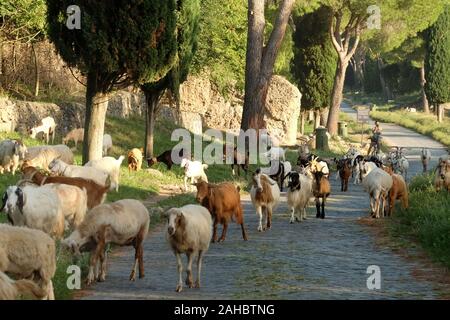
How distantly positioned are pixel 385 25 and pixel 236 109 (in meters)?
12.1

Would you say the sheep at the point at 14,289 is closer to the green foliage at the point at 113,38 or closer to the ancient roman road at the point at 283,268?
the ancient roman road at the point at 283,268

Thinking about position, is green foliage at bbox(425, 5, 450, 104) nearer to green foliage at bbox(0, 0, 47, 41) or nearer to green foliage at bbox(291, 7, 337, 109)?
green foliage at bbox(291, 7, 337, 109)

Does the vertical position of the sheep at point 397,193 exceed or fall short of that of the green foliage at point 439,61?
it falls short

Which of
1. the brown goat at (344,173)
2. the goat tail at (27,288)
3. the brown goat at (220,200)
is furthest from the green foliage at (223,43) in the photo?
the goat tail at (27,288)

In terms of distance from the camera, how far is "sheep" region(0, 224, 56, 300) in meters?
10.9

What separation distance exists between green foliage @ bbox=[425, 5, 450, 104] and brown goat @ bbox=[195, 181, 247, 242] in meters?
63.5

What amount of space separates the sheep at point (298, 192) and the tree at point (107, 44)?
21.2ft

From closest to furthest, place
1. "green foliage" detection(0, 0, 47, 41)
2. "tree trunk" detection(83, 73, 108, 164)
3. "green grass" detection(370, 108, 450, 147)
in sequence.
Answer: "tree trunk" detection(83, 73, 108, 164) → "green foliage" detection(0, 0, 47, 41) → "green grass" detection(370, 108, 450, 147)

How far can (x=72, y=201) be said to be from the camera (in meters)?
16.2

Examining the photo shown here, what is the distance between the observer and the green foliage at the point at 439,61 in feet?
257

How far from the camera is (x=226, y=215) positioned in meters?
18.2

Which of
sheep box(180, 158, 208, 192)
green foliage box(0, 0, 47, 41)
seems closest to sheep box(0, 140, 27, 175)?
sheep box(180, 158, 208, 192)

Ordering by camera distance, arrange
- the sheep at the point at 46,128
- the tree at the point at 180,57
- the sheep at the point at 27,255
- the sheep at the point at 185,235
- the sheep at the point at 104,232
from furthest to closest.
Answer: the sheep at the point at 46,128, the tree at the point at 180,57, the sheep at the point at 104,232, the sheep at the point at 185,235, the sheep at the point at 27,255

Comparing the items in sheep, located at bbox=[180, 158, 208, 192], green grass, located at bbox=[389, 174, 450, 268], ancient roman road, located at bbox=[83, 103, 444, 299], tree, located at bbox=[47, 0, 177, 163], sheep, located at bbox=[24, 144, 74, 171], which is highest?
tree, located at bbox=[47, 0, 177, 163]
